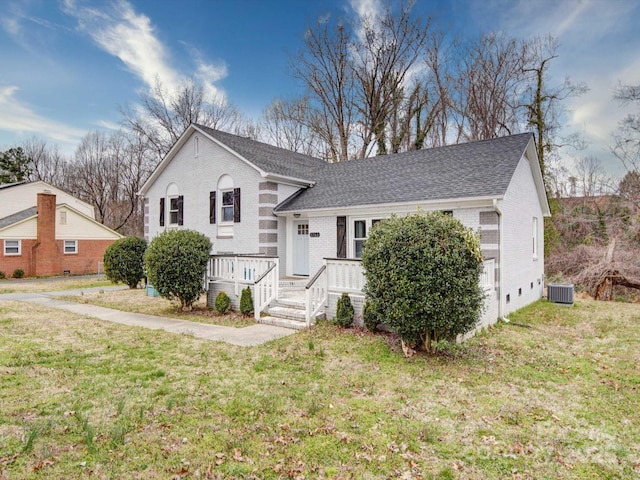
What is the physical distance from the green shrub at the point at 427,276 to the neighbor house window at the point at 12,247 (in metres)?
27.8

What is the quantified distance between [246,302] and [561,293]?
11127 millimetres

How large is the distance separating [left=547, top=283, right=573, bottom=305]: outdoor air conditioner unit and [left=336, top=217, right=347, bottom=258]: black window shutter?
25.5 ft

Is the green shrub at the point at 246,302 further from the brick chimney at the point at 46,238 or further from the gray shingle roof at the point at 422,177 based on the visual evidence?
the brick chimney at the point at 46,238

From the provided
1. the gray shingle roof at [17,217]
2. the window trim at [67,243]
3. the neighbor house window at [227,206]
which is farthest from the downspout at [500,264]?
the gray shingle roof at [17,217]

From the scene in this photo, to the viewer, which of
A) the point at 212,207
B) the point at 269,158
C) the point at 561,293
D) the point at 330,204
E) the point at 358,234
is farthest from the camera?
the point at 269,158

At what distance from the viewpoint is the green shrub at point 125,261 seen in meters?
17.3

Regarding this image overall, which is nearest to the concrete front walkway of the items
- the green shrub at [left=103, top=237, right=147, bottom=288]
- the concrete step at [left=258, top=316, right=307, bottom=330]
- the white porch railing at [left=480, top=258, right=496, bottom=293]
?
the concrete step at [left=258, top=316, right=307, bottom=330]

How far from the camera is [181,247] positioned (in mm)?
10906

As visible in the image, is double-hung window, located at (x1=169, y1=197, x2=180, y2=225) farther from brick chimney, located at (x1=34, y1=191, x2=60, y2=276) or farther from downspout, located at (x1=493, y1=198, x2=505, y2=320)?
brick chimney, located at (x1=34, y1=191, x2=60, y2=276)

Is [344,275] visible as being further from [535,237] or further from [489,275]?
[535,237]

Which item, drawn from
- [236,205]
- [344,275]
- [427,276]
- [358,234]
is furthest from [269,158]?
[427,276]

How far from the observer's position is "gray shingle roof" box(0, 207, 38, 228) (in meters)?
25.3

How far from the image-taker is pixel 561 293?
43.2ft

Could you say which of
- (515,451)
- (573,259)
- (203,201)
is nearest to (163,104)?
(203,201)
